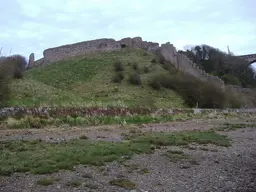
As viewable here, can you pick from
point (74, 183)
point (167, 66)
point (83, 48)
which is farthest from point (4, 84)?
point (83, 48)

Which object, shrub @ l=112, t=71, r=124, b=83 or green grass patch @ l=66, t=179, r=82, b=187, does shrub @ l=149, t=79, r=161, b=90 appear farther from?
green grass patch @ l=66, t=179, r=82, b=187

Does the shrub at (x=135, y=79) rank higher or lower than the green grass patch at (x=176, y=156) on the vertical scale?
higher

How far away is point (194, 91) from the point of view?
40281mm

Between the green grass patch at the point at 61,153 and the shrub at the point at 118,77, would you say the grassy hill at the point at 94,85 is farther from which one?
the green grass patch at the point at 61,153

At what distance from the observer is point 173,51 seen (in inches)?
2143

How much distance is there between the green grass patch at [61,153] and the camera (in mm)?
8359

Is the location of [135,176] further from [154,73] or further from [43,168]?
[154,73]

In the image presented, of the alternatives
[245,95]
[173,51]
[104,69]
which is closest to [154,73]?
[104,69]

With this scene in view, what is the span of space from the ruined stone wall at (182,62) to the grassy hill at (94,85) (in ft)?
8.38

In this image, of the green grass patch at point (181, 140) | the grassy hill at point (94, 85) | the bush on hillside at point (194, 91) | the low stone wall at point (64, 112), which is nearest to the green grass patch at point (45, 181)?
the green grass patch at point (181, 140)

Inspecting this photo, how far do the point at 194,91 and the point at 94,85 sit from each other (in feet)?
37.1

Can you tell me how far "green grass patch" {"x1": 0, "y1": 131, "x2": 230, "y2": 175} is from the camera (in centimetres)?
836

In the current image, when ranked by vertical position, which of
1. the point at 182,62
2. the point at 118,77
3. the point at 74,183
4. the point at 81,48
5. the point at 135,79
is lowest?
the point at 74,183

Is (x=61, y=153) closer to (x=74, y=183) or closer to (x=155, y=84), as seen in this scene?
(x=74, y=183)
